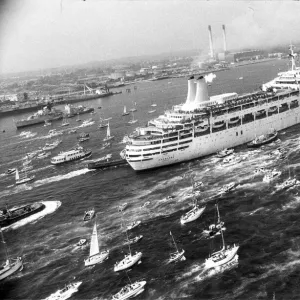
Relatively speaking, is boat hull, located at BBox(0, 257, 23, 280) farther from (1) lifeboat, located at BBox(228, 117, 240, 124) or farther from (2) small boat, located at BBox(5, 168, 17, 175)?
(1) lifeboat, located at BBox(228, 117, 240, 124)

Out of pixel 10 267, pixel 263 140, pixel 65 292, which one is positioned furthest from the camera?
pixel 263 140

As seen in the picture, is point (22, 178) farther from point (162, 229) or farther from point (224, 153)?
point (162, 229)

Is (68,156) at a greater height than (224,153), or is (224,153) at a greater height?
(68,156)

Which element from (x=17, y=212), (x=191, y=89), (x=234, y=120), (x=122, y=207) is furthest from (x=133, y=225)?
(x=191, y=89)

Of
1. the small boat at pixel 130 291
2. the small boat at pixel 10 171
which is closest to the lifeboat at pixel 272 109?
the small boat at pixel 10 171

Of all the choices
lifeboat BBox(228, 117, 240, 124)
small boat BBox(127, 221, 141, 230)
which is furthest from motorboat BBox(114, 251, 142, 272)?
lifeboat BBox(228, 117, 240, 124)

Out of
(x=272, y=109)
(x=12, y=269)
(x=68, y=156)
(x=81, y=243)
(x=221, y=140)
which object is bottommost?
(x=12, y=269)

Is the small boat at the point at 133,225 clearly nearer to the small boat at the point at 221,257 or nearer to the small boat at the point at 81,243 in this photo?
the small boat at the point at 81,243
